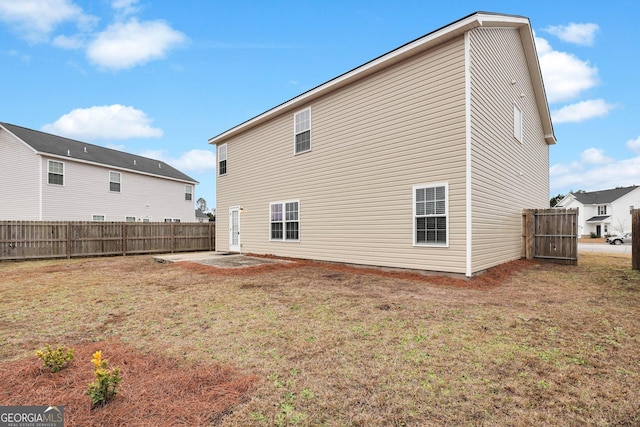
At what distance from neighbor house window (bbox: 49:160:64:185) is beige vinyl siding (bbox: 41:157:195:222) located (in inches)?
7.9

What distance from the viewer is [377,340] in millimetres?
3703

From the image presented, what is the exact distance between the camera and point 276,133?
42.1 ft

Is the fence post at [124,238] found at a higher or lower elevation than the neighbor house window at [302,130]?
lower

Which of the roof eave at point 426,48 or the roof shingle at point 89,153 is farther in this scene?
the roof shingle at point 89,153

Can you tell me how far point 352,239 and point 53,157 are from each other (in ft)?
63.1

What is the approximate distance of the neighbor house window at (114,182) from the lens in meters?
21.7

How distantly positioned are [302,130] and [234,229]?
6.31 meters

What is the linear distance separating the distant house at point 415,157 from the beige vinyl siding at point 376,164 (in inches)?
1.3

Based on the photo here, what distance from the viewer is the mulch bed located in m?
2.20

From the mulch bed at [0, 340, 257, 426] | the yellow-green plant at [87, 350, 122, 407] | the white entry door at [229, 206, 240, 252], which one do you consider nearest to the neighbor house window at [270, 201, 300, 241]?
the white entry door at [229, 206, 240, 252]

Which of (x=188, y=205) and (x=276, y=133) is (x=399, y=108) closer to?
(x=276, y=133)

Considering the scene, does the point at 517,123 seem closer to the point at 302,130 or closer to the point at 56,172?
the point at 302,130

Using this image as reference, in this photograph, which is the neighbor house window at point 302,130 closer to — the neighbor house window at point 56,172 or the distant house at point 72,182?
the distant house at point 72,182

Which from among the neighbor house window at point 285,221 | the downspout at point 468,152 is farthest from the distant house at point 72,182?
the downspout at point 468,152
